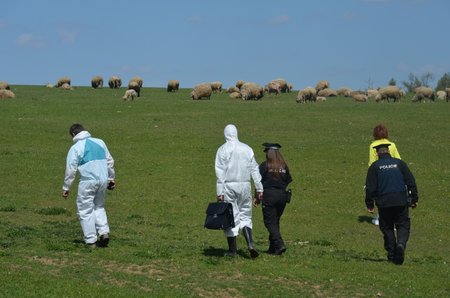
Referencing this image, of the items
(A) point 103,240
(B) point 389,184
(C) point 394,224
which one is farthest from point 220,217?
(C) point 394,224

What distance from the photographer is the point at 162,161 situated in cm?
3047

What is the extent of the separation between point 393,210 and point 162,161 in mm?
16731

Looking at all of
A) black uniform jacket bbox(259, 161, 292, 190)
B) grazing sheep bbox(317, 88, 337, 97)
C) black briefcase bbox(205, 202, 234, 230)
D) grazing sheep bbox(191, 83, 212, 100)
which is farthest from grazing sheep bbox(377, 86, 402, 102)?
black briefcase bbox(205, 202, 234, 230)

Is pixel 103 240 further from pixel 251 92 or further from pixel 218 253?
pixel 251 92

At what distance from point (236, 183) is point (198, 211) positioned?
771cm

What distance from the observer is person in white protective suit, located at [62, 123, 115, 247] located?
15008 millimetres

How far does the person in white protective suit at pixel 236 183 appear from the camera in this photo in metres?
14.4

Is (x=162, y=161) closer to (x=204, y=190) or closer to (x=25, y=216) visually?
(x=204, y=190)

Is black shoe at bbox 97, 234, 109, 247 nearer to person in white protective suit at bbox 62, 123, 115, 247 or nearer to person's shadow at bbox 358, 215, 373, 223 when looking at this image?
person in white protective suit at bbox 62, 123, 115, 247

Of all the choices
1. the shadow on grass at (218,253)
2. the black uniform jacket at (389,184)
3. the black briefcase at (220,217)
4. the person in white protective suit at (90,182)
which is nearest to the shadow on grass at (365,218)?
the black uniform jacket at (389,184)

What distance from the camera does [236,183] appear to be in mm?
14461

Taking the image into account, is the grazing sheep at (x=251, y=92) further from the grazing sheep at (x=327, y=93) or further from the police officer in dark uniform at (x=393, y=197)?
the police officer in dark uniform at (x=393, y=197)

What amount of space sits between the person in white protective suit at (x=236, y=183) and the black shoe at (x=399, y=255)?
8.40 ft

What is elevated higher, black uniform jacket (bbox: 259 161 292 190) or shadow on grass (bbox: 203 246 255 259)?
black uniform jacket (bbox: 259 161 292 190)
